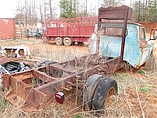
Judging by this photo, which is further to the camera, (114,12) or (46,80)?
(114,12)

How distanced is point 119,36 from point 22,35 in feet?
61.0

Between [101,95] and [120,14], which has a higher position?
[120,14]

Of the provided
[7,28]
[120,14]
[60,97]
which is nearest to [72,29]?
[120,14]

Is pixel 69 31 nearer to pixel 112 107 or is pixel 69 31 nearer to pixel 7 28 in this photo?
pixel 7 28

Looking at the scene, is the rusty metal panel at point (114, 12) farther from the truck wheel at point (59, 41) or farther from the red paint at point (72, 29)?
the truck wheel at point (59, 41)

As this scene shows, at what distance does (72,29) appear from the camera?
14.5 meters

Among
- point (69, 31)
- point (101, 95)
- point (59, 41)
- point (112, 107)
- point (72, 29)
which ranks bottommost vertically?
point (112, 107)

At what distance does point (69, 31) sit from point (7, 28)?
9.65 metres

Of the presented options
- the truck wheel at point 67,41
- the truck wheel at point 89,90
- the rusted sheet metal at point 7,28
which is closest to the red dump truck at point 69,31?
the truck wheel at point 67,41

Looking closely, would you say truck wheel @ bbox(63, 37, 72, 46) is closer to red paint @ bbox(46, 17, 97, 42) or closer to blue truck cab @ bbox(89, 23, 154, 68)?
red paint @ bbox(46, 17, 97, 42)

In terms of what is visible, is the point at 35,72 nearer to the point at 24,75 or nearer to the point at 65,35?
the point at 24,75

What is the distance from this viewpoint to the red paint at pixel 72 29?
1394cm

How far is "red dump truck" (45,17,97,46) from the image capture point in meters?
14.0

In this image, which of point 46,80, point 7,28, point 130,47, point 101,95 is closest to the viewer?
point 101,95
